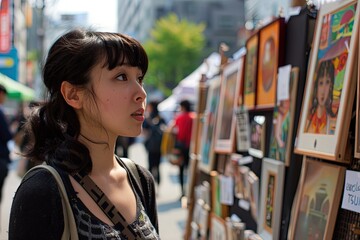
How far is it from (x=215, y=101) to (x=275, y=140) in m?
1.82

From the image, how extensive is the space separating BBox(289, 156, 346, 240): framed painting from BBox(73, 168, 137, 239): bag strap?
82 cm

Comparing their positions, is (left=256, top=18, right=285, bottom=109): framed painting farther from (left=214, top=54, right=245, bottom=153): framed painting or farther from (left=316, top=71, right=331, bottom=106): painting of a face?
(left=316, top=71, right=331, bottom=106): painting of a face

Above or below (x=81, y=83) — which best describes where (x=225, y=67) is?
above

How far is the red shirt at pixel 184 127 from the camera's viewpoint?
28.5ft

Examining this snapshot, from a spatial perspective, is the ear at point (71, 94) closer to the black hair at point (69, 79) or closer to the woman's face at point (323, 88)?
the black hair at point (69, 79)

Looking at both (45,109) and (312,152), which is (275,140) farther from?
(45,109)

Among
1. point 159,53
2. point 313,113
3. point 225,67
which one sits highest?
point 159,53

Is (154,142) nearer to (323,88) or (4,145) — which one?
(4,145)

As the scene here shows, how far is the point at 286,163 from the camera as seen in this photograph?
266 cm

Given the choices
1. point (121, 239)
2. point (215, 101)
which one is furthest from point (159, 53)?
point (121, 239)

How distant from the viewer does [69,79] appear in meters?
1.81

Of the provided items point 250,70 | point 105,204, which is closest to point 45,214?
point 105,204

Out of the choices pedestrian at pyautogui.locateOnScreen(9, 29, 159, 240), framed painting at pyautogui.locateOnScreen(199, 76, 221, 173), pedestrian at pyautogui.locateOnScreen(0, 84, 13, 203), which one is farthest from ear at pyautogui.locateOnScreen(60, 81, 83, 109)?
pedestrian at pyautogui.locateOnScreen(0, 84, 13, 203)

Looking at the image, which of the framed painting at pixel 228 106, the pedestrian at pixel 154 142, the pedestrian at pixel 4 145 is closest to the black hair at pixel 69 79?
the framed painting at pixel 228 106
